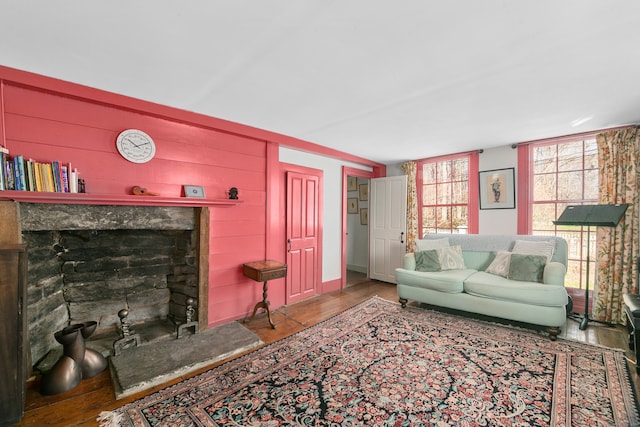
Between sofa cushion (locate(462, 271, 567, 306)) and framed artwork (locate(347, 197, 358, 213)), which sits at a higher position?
framed artwork (locate(347, 197, 358, 213))

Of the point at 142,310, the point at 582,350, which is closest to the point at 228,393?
the point at 142,310

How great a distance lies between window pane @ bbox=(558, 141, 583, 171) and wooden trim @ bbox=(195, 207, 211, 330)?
14.7 feet

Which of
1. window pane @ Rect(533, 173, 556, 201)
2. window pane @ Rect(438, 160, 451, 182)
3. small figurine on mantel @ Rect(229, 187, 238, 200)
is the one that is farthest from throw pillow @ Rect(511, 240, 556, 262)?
small figurine on mantel @ Rect(229, 187, 238, 200)

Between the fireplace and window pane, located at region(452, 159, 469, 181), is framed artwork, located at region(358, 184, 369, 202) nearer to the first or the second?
window pane, located at region(452, 159, 469, 181)

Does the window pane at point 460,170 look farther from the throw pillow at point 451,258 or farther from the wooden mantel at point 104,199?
the wooden mantel at point 104,199

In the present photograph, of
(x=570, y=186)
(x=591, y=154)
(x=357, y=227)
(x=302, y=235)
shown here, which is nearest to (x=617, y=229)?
(x=570, y=186)

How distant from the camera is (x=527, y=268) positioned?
3053 mm

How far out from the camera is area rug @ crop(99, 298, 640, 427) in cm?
165

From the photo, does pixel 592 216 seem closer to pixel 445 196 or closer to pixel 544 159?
pixel 544 159

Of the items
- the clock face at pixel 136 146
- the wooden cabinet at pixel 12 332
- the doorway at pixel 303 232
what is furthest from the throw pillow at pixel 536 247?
the wooden cabinet at pixel 12 332

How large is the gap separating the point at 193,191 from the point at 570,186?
15.2ft

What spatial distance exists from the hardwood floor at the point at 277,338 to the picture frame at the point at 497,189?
5.43 feet

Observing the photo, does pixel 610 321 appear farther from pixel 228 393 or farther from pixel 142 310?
pixel 142 310

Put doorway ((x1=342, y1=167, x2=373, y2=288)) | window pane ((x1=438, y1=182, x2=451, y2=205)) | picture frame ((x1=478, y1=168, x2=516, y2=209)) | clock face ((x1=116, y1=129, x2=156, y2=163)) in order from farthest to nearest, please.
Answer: doorway ((x1=342, y1=167, x2=373, y2=288))
window pane ((x1=438, y1=182, x2=451, y2=205))
picture frame ((x1=478, y1=168, x2=516, y2=209))
clock face ((x1=116, y1=129, x2=156, y2=163))
